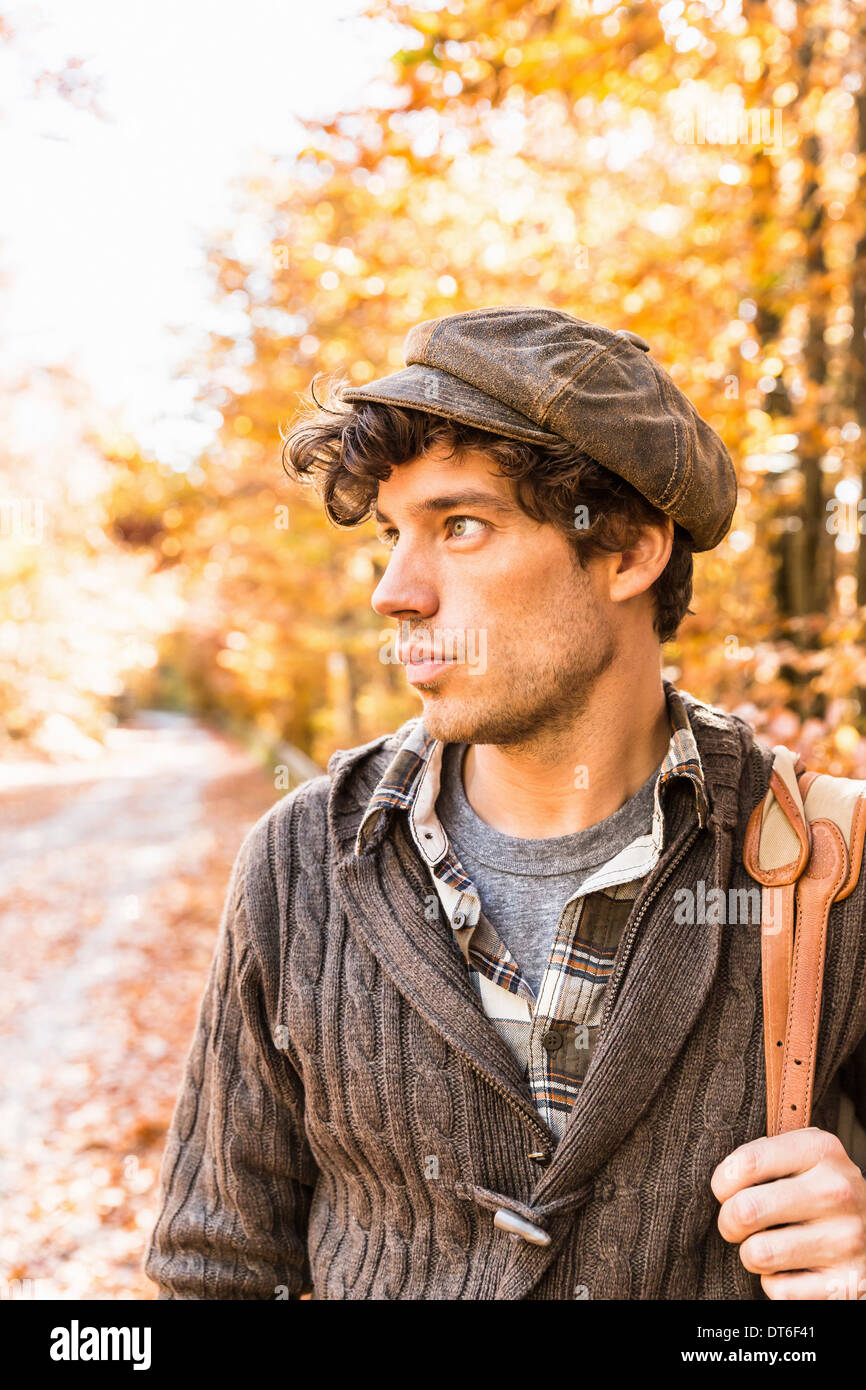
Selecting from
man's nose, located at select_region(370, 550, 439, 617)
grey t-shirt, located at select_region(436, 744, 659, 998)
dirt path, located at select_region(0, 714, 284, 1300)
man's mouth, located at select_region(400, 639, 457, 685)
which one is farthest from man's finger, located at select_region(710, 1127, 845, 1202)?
dirt path, located at select_region(0, 714, 284, 1300)

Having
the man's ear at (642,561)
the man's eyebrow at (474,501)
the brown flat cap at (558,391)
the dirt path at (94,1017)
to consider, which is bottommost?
the dirt path at (94,1017)

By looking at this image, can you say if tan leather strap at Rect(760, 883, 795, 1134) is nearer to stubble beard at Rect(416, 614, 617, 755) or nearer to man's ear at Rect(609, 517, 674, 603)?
stubble beard at Rect(416, 614, 617, 755)

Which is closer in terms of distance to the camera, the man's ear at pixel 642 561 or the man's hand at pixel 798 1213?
the man's hand at pixel 798 1213

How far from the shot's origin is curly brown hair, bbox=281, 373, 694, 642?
1.87 metres

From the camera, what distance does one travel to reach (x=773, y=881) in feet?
5.85

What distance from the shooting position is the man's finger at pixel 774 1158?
165cm

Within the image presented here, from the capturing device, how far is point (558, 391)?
6.01 feet

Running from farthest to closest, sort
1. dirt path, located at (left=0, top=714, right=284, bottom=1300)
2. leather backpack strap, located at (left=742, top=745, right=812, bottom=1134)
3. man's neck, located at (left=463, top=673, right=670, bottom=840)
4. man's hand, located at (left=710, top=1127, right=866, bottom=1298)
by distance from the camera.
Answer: dirt path, located at (left=0, top=714, right=284, bottom=1300) < man's neck, located at (left=463, top=673, right=670, bottom=840) < leather backpack strap, located at (left=742, top=745, right=812, bottom=1134) < man's hand, located at (left=710, top=1127, right=866, bottom=1298)

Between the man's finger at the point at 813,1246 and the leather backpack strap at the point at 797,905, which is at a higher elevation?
the leather backpack strap at the point at 797,905

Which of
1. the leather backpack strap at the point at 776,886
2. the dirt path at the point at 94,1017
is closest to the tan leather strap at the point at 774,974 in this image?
the leather backpack strap at the point at 776,886

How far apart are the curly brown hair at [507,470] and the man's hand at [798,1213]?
101 centimetres

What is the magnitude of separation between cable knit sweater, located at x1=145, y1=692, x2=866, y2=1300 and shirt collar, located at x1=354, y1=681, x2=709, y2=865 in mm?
30

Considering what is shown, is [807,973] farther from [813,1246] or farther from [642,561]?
[642,561]

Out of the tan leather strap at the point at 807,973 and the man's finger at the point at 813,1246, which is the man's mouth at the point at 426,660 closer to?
the tan leather strap at the point at 807,973
